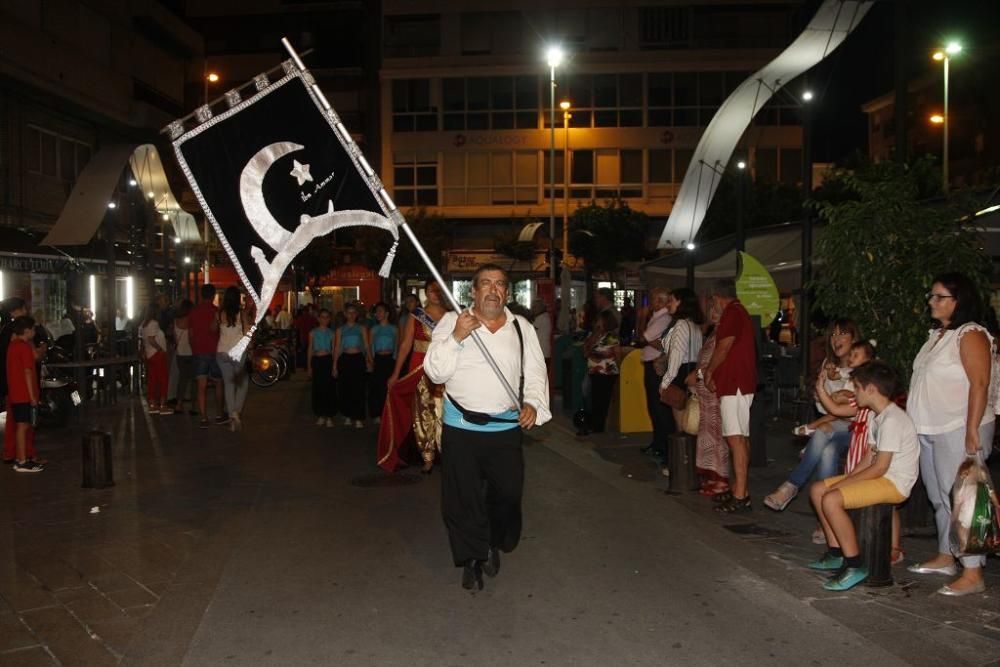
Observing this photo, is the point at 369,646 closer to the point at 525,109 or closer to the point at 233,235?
the point at 233,235

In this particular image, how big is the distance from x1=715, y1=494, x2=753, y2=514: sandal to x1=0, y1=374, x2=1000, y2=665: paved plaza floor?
0.42 ft

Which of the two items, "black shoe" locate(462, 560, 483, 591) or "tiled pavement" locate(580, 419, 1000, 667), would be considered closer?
"tiled pavement" locate(580, 419, 1000, 667)

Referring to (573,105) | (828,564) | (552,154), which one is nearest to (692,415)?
(828,564)

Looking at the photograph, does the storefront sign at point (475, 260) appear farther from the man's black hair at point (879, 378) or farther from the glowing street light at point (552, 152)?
the man's black hair at point (879, 378)

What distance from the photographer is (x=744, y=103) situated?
1366 centimetres

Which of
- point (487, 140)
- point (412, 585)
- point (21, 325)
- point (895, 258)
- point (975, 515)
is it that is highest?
point (487, 140)

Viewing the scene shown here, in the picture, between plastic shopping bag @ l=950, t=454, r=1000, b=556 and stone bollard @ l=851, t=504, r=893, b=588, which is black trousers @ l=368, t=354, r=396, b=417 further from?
plastic shopping bag @ l=950, t=454, r=1000, b=556

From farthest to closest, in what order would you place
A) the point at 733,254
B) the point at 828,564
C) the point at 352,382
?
the point at 733,254 → the point at 352,382 → the point at 828,564

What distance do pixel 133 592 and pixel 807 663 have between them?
402cm

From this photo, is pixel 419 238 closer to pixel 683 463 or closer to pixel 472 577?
pixel 683 463

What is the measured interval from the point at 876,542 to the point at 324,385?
30.9ft

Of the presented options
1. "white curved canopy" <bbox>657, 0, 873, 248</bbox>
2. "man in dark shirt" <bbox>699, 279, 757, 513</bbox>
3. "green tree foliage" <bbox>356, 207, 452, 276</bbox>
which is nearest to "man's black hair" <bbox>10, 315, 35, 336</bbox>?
"man in dark shirt" <bbox>699, 279, 757, 513</bbox>

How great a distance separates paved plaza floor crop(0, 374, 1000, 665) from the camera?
482cm

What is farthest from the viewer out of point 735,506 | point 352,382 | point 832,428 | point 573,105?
point 573,105
